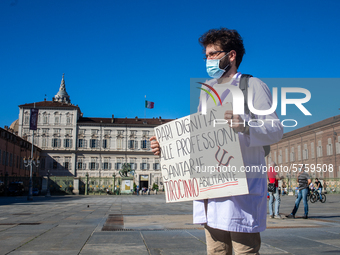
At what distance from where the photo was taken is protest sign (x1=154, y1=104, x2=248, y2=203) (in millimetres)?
1917

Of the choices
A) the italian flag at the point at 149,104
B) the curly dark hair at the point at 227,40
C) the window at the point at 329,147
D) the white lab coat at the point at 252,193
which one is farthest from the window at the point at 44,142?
the white lab coat at the point at 252,193

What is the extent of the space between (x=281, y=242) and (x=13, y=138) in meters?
52.1

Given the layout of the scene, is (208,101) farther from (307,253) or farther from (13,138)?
(13,138)

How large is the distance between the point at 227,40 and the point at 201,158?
0.77 metres

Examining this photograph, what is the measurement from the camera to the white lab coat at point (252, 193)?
185 cm

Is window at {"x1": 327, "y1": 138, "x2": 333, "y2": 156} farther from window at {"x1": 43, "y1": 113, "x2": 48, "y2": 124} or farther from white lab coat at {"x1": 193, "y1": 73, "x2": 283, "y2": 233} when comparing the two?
window at {"x1": 43, "y1": 113, "x2": 48, "y2": 124}

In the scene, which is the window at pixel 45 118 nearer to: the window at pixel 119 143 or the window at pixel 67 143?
the window at pixel 67 143

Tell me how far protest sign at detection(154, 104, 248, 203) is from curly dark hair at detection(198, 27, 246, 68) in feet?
1.46

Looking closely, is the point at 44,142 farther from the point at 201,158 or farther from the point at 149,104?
the point at 201,158

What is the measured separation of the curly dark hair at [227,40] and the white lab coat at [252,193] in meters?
0.34

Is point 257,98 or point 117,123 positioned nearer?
point 257,98

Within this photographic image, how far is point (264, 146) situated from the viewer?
2.02 m

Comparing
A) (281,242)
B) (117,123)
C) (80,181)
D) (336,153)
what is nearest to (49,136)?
(117,123)

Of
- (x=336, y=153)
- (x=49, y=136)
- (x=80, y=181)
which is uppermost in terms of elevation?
(x=49, y=136)
